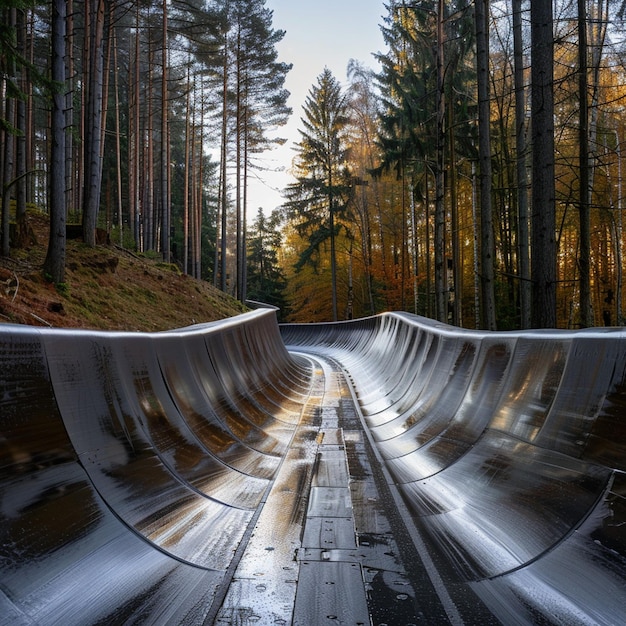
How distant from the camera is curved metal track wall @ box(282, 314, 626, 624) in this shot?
1883 millimetres

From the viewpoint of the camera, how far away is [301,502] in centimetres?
314

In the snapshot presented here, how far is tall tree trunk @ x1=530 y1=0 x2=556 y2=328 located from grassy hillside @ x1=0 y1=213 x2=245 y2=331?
7310 millimetres

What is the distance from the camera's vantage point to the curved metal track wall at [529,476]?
188 cm

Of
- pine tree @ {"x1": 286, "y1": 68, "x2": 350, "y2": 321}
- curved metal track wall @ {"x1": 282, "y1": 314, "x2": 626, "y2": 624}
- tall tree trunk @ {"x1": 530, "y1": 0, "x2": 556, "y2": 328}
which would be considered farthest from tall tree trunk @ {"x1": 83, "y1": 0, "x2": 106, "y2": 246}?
pine tree @ {"x1": 286, "y1": 68, "x2": 350, "y2": 321}

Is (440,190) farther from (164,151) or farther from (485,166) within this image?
(164,151)

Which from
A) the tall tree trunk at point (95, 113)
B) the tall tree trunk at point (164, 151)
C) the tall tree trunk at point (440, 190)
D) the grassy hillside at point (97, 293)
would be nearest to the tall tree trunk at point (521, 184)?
the tall tree trunk at point (440, 190)

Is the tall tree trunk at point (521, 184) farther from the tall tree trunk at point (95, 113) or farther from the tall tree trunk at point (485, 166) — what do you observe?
the tall tree trunk at point (95, 113)

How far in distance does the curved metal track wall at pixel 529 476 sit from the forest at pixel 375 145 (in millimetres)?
4061

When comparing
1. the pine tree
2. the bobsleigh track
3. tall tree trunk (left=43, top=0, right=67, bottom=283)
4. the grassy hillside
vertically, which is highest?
the pine tree

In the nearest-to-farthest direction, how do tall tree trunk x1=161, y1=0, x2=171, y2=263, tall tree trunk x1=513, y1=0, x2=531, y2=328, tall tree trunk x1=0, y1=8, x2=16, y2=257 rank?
1. tall tree trunk x1=0, y1=8, x2=16, y2=257
2. tall tree trunk x1=513, y1=0, x2=531, y2=328
3. tall tree trunk x1=161, y1=0, x2=171, y2=263

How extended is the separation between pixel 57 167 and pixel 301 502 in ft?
31.0

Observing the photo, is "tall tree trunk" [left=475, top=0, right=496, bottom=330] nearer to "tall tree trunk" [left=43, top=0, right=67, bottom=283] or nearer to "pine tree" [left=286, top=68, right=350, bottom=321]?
"tall tree trunk" [left=43, top=0, right=67, bottom=283]

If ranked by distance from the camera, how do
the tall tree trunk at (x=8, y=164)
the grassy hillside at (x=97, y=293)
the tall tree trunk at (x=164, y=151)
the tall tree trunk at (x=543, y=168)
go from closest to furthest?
the tall tree trunk at (x=543, y=168), the grassy hillside at (x=97, y=293), the tall tree trunk at (x=8, y=164), the tall tree trunk at (x=164, y=151)

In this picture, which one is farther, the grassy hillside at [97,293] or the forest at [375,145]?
the forest at [375,145]
